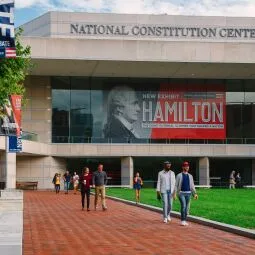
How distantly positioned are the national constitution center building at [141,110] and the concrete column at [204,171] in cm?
9

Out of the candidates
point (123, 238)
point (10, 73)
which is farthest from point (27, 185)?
point (123, 238)

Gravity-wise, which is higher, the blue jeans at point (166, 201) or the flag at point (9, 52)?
the flag at point (9, 52)

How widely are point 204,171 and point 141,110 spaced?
8326 mm

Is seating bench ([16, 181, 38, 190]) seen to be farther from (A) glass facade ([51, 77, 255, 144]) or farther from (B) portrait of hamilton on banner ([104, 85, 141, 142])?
(B) portrait of hamilton on banner ([104, 85, 141, 142])

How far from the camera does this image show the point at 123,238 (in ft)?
47.1

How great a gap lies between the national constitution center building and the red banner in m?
0.10

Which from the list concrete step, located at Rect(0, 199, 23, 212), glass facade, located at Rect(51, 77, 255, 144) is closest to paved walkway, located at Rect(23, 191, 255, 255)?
concrete step, located at Rect(0, 199, 23, 212)

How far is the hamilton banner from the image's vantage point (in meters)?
60.5

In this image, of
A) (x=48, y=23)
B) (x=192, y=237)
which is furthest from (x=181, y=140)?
(x=192, y=237)

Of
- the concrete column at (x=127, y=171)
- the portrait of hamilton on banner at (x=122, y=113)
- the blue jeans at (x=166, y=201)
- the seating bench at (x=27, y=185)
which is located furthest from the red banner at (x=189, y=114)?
the blue jeans at (x=166, y=201)

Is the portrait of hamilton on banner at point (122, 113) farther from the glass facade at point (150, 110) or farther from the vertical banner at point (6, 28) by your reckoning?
the vertical banner at point (6, 28)

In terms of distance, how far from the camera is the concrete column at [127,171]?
58.8 metres

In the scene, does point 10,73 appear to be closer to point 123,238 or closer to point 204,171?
point 123,238

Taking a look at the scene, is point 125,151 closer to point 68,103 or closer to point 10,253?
point 68,103
